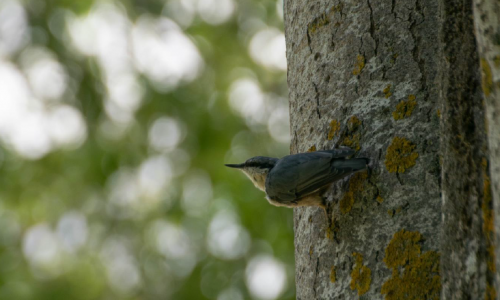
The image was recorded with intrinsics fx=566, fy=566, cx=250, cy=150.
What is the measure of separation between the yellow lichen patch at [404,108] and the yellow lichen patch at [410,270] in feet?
1.33

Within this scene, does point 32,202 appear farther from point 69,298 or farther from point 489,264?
point 489,264

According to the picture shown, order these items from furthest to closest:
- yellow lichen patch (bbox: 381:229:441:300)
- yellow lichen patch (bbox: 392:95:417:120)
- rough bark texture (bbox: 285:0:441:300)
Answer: yellow lichen patch (bbox: 392:95:417:120)
rough bark texture (bbox: 285:0:441:300)
yellow lichen patch (bbox: 381:229:441:300)

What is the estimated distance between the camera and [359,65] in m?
2.11

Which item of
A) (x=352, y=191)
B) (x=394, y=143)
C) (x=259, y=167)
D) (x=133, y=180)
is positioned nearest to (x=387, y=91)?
(x=394, y=143)

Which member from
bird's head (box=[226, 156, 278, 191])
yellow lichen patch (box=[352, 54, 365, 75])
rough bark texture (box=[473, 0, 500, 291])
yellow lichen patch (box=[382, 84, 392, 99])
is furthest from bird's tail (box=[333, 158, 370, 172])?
bird's head (box=[226, 156, 278, 191])

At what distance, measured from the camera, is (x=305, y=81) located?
2369 millimetres

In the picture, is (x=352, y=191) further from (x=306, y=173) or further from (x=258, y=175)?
(x=258, y=175)

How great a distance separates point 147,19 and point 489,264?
6012 mm

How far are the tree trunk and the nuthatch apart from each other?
0.16 ft

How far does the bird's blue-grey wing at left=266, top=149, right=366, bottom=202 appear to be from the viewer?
202cm

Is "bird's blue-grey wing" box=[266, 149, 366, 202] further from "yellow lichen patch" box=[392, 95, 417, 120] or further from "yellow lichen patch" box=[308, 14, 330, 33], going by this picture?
"yellow lichen patch" box=[308, 14, 330, 33]

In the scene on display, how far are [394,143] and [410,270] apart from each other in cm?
44

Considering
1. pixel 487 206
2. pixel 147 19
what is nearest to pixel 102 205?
pixel 147 19

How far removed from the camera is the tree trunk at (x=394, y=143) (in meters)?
1.32
